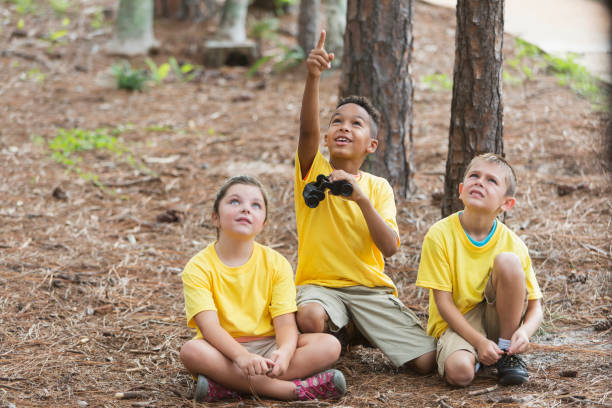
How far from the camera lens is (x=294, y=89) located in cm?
895

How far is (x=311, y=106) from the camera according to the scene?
3.31 m

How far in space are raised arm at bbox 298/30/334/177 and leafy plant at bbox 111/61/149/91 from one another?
20.5 feet

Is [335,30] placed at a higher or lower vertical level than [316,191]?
higher

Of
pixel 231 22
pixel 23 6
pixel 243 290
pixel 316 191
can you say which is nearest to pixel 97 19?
pixel 23 6

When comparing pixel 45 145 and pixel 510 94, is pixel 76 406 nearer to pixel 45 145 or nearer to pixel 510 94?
pixel 45 145

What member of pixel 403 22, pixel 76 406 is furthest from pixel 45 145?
pixel 76 406

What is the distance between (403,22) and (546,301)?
2324 millimetres

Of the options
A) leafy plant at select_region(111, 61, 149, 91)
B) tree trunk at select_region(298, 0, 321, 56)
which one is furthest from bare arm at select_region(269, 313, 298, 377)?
tree trunk at select_region(298, 0, 321, 56)

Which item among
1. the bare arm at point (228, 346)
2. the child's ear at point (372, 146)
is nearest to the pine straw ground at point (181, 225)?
the bare arm at point (228, 346)

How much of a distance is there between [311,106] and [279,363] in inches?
51.0

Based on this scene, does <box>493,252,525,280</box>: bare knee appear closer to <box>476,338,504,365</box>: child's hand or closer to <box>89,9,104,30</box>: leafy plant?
<box>476,338,504,365</box>: child's hand

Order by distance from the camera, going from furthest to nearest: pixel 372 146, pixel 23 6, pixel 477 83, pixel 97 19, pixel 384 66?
pixel 23 6 < pixel 97 19 < pixel 384 66 < pixel 477 83 < pixel 372 146

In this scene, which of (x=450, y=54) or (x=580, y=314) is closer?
(x=580, y=314)

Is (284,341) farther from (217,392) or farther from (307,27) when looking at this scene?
(307,27)
